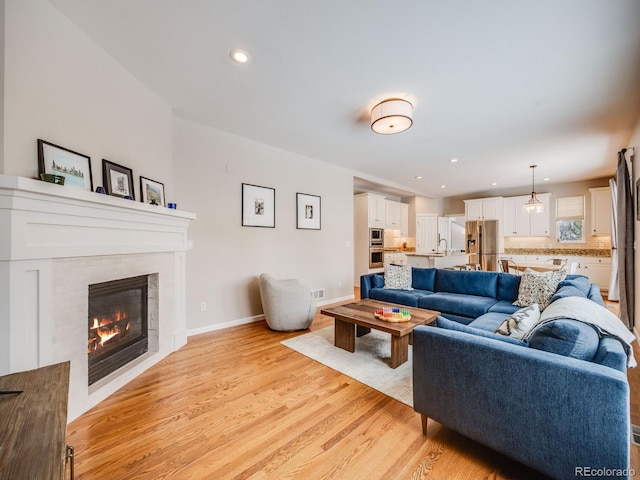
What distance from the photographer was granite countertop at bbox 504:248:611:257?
6.25 metres

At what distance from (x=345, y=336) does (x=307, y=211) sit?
2.46 m

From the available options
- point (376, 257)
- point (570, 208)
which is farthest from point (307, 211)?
point (570, 208)

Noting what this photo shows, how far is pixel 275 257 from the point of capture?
14.6ft

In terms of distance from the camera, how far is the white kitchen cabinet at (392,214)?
24.1 ft

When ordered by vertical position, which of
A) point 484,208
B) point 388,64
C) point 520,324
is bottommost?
point 520,324

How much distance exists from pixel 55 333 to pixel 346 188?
15.5 feet

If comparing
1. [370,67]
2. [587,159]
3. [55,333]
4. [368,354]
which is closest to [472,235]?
[587,159]

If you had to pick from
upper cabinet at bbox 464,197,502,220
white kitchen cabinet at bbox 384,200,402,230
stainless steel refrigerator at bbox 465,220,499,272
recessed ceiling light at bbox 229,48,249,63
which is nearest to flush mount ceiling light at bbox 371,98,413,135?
recessed ceiling light at bbox 229,48,249,63

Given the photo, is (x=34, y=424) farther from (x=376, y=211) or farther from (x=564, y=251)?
(x=564, y=251)

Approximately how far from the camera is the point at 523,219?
738 centimetres

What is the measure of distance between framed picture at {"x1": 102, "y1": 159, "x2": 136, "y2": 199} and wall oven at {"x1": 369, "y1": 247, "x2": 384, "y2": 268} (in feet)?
17.0

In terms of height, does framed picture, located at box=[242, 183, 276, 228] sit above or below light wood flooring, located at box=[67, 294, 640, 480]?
above

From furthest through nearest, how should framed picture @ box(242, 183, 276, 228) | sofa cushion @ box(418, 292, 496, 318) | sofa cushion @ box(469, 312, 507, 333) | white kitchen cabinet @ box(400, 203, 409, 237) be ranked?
white kitchen cabinet @ box(400, 203, 409, 237) < framed picture @ box(242, 183, 276, 228) < sofa cushion @ box(418, 292, 496, 318) < sofa cushion @ box(469, 312, 507, 333)

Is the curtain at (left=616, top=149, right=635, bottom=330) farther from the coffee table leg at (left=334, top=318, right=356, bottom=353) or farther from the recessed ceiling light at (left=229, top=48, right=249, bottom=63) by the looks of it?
the recessed ceiling light at (left=229, top=48, right=249, bottom=63)
